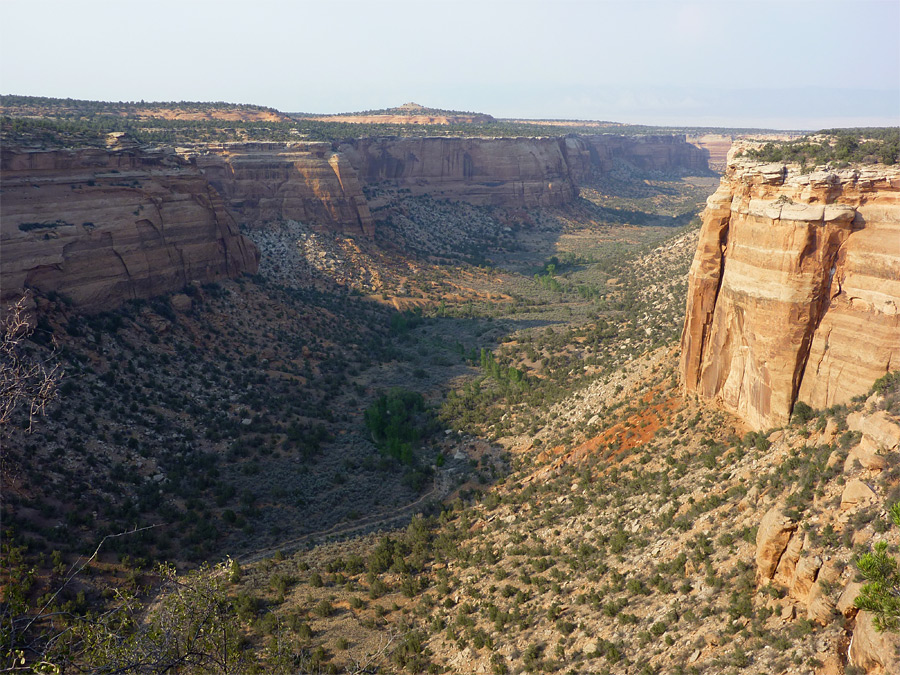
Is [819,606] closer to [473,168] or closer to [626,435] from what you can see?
[626,435]

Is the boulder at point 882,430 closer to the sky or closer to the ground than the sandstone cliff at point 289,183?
closer to the ground

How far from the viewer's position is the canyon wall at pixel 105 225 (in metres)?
33.2

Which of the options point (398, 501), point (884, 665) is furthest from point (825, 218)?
point (398, 501)

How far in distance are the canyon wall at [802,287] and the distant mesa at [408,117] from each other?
14748cm

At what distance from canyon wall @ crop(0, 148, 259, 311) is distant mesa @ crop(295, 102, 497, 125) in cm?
11984

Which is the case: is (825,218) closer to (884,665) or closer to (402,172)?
(884,665)

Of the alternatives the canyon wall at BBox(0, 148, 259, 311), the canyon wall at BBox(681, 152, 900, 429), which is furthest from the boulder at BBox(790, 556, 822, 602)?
the canyon wall at BBox(0, 148, 259, 311)

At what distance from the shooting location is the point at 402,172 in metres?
96.2

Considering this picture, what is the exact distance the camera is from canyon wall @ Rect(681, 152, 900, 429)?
1738 cm

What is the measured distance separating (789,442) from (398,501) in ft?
61.5

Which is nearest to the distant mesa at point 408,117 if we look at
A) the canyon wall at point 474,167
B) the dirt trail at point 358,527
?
the canyon wall at point 474,167

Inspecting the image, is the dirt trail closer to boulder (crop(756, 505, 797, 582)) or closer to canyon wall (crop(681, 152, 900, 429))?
canyon wall (crop(681, 152, 900, 429))

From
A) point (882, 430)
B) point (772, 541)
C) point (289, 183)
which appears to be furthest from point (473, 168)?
point (772, 541)

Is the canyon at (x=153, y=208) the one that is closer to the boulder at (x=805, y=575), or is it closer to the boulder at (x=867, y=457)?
the boulder at (x=805, y=575)
